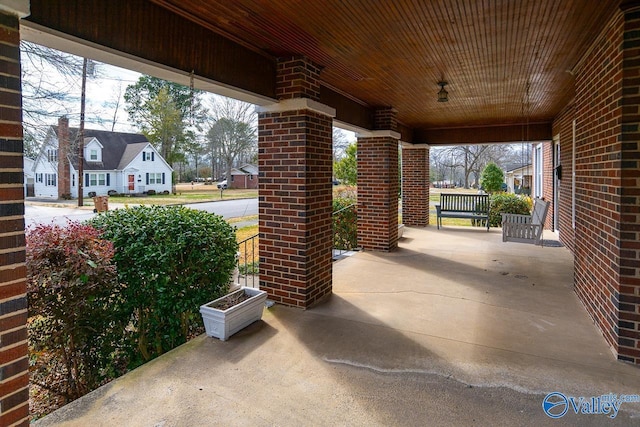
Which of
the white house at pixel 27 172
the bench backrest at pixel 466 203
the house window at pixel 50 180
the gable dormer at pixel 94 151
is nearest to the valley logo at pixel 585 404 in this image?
the white house at pixel 27 172

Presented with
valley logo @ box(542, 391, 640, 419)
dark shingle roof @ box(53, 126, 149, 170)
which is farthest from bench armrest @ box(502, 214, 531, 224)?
dark shingle roof @ box(53, 126, 149, 170)

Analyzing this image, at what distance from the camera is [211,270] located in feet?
12.2

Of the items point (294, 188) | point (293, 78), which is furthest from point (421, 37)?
point (294, 188)

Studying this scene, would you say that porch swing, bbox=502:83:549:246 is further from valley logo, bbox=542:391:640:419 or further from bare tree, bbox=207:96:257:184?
bare tree, bbox=207:96:257:184

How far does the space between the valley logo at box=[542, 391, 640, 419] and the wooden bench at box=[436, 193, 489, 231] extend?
25.5 feet

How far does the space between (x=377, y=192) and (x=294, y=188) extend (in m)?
3.40

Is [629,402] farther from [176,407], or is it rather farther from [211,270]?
[211,270]

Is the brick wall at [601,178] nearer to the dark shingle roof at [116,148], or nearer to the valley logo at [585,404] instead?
the valley logo at [585,404]

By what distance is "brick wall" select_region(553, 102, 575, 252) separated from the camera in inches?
268

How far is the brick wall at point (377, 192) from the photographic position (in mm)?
7156

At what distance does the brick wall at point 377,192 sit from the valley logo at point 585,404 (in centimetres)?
479

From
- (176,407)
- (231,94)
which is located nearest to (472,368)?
(176,407)

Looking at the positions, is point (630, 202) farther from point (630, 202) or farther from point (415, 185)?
point (415, 185)

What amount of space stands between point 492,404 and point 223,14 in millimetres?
3509
